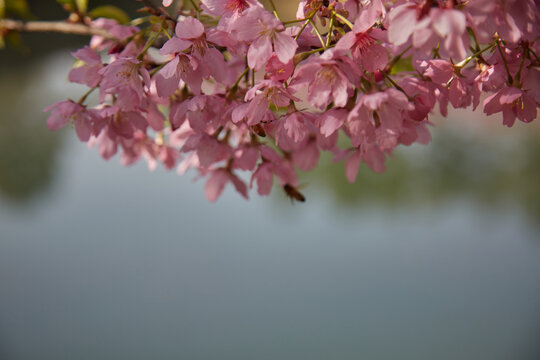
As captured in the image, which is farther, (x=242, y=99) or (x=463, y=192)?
(x=463, y=192)

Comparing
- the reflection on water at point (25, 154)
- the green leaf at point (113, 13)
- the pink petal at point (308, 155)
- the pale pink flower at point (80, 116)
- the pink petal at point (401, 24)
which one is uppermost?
the pink petal at point (401, 24)

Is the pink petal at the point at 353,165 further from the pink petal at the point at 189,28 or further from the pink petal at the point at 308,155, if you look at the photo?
the pink petal at the point at 189,28

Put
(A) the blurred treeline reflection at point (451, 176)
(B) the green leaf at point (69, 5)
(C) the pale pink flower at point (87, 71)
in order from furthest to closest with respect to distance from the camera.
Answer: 1. (A) the blurred treeline reflection at point (451, 176)
2. (B) the green leaf at point (69, 5)
3. (C) the pale pink flower at point (87, 71)

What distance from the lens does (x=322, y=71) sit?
0.22 metres

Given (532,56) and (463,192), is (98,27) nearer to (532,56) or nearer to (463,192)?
(532,56)

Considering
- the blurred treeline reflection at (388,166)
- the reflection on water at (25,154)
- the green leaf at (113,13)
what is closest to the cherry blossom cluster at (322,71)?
the green leaf at (113,13)

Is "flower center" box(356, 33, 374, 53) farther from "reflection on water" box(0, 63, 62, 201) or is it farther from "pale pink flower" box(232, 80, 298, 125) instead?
"reflection on water" box(0, 63, 62, 201)

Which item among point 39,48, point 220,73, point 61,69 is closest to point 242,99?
point 220,73

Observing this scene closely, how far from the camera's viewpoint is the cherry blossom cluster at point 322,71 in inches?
7.8

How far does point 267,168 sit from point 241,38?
0.43ft

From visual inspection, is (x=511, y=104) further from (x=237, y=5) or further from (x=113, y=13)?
(x=113, y=13)

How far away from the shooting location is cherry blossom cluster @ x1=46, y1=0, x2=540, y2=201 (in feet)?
0.65

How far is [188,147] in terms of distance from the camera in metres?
0.31

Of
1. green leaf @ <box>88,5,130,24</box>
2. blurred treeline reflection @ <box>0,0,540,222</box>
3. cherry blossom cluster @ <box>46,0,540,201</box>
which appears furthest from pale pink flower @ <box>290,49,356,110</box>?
blurred treeline reflection @ <box>0,0,540,222</box>
